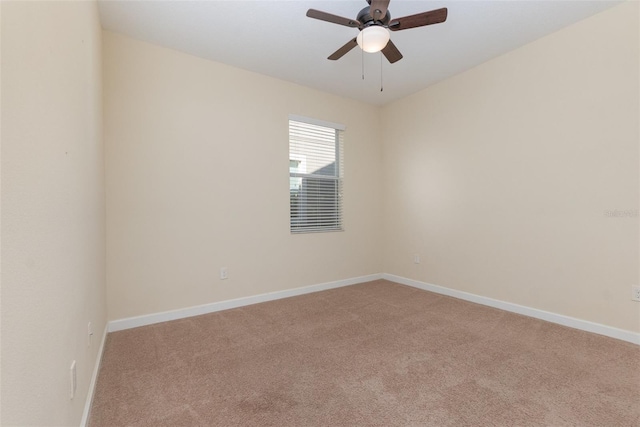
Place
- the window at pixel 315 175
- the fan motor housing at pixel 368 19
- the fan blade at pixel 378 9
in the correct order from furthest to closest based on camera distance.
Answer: the window at pixel 315 175 < the fan motor housing at pixel 368 19 < the fan blade at pixel 378 9

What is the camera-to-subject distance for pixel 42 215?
92cm

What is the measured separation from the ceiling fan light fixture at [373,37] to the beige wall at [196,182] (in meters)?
1.75

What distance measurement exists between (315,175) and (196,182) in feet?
5.14

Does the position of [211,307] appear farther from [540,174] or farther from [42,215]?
[540,174]

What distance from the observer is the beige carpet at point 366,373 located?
61.1 inches

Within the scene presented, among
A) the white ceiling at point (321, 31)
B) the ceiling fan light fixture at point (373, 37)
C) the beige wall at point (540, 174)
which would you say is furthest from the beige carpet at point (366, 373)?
the white ceiling at point (321, 31)

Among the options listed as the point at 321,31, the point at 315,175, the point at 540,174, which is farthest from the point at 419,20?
Answer: the point at 315,175

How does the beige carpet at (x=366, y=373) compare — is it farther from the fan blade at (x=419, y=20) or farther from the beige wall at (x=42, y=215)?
the fan blade at (x=419, y=20)

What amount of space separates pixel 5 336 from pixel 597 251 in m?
3.63

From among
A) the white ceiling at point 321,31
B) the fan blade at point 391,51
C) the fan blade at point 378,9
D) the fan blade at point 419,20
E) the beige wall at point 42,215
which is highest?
the white ceiling at point 321,31

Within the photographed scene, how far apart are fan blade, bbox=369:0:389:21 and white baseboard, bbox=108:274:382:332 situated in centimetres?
298

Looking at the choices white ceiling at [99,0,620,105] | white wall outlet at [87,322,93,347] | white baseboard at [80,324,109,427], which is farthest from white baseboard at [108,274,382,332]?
white ceiling at [99,0,620,105]

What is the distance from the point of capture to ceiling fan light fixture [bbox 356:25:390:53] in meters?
2.05

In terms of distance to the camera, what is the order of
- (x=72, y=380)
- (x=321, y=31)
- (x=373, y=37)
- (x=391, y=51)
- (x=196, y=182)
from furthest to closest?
(x=196, y=182)
(x=321, y=31)
(x=391, y=51)
(x=373, y=37)
(x=72, y=380)
